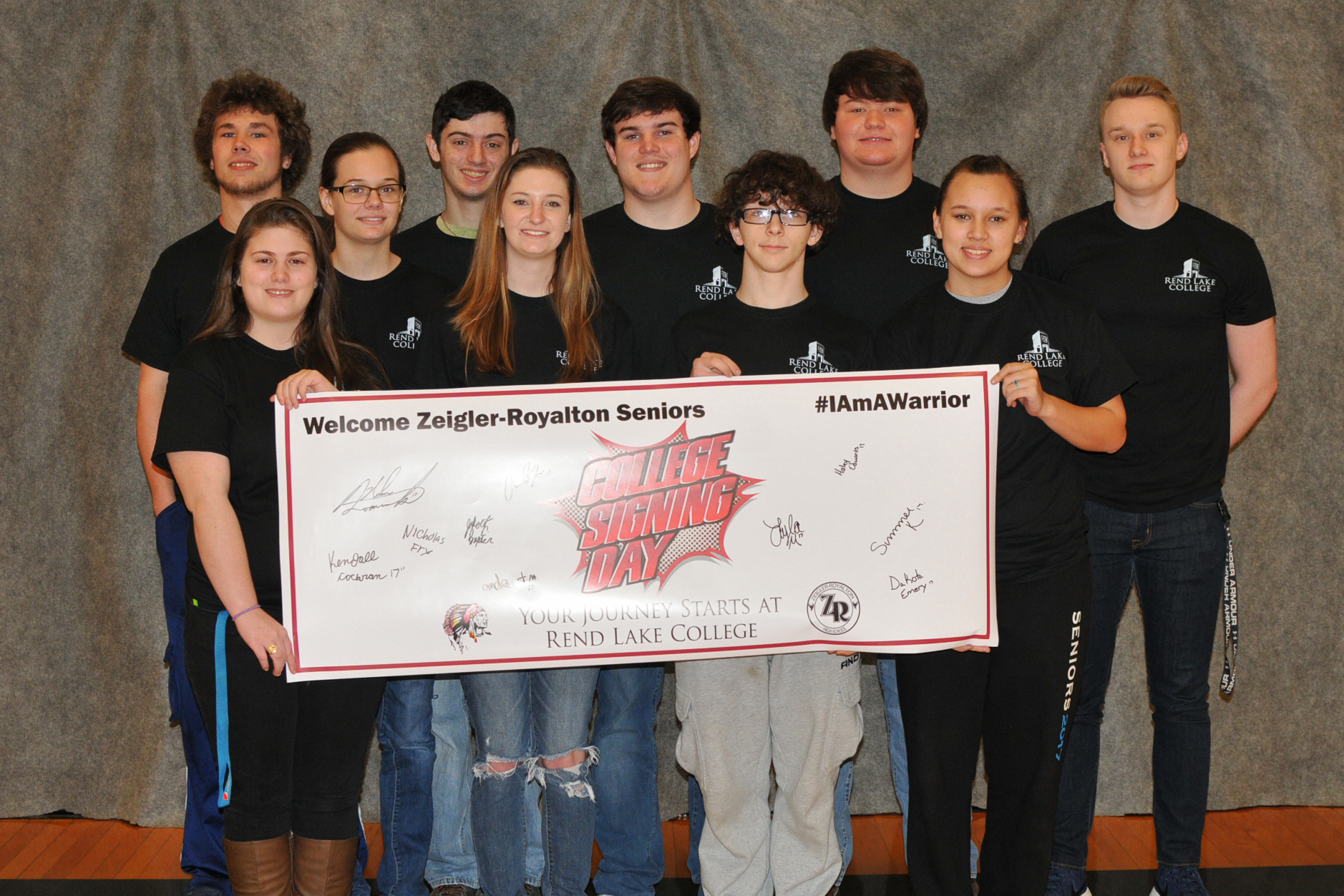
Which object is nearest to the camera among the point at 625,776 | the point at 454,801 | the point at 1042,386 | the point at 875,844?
the point at 1042,386

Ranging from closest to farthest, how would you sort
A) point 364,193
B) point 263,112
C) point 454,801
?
point 364,193 → point 454,801 → point 263,112

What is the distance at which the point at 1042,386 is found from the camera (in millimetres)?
2326

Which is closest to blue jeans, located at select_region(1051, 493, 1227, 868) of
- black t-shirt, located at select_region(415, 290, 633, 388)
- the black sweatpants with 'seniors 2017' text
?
the black sweatpants with 'seniors 2017' text

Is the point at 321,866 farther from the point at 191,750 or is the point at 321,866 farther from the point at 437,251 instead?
the point at 437,251

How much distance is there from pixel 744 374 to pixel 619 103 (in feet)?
3.02

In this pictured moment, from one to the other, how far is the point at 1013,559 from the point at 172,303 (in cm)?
229

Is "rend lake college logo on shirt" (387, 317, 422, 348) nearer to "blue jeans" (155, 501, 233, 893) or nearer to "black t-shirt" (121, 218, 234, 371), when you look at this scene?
"black t-shirt" (121, 218, 234, 371)

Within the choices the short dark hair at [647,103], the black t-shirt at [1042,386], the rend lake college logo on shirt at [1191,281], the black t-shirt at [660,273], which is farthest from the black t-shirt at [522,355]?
the rend lake college logo on shirt at [1191,281]

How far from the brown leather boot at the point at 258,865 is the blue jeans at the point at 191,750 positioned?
669mm

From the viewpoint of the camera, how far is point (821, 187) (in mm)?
2492

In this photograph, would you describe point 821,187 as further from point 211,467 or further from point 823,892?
point 823,892

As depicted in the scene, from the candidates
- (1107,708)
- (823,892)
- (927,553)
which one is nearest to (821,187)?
(927,553)

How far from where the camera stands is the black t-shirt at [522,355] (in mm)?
2459
